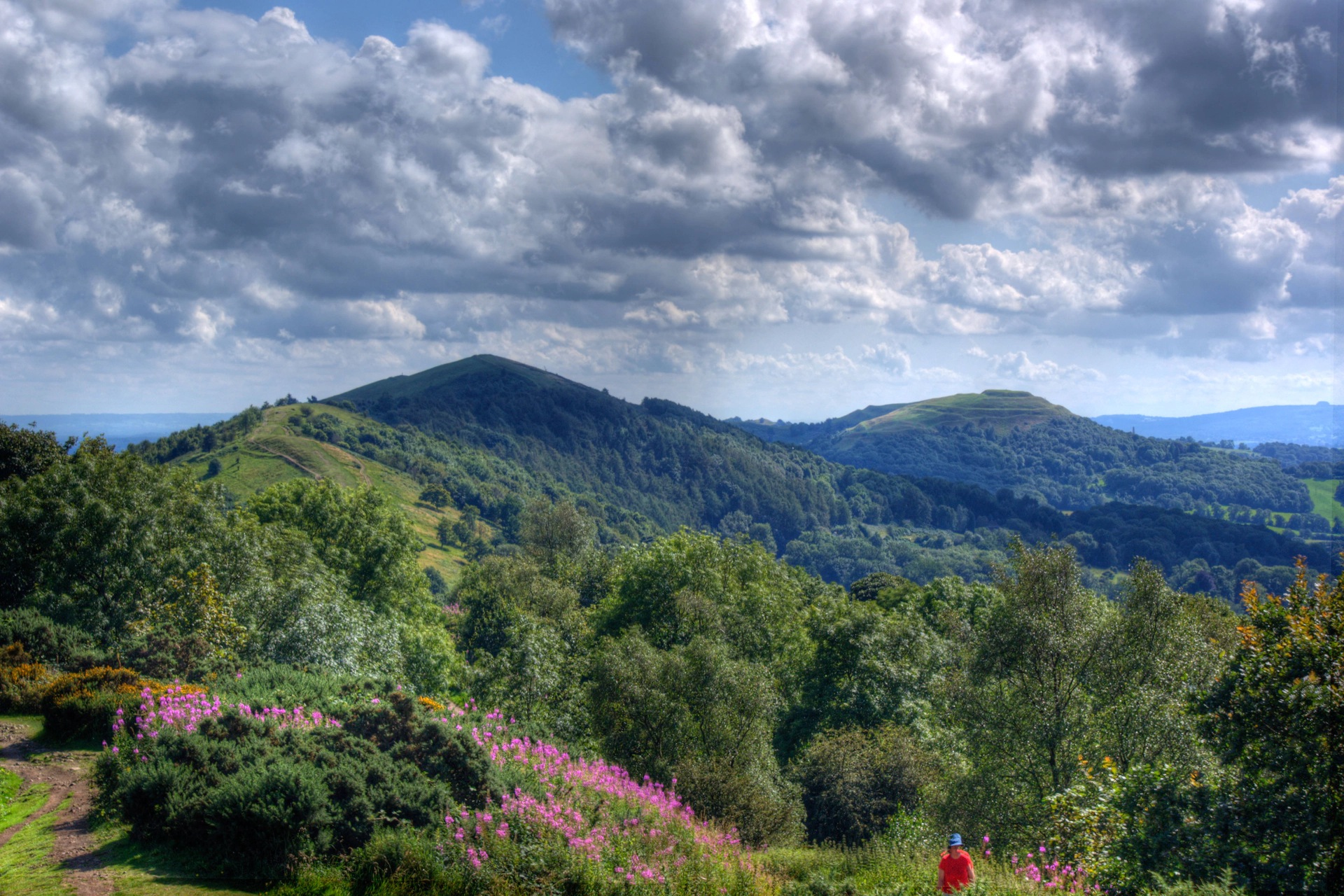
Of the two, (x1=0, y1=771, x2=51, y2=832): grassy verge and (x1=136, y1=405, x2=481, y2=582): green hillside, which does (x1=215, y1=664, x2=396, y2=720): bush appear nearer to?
(x1=0, y1=771, x2=51, y2=832): grassy verge

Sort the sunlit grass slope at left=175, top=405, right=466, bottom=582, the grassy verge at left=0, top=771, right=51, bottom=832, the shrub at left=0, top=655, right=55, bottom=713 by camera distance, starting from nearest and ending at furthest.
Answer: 1. the grassy verge at left=0, top=771, right=51, bottom=832
2. the shrub at left=0, top=655, right=55, bottom=713
3. the sunlit grass slope at left=175, top=405, right=466, bottom=582

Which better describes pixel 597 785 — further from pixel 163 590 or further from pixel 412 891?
pixel 163 590

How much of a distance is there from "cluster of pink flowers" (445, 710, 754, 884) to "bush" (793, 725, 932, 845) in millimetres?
7151

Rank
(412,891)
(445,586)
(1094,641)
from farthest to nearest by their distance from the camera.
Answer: (445,586) < (1094,641) < (412,891)

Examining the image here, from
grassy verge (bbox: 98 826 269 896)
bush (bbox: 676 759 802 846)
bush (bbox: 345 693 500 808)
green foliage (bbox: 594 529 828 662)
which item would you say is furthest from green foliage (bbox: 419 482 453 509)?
grassy verge (bbox: 98 826 269 896)

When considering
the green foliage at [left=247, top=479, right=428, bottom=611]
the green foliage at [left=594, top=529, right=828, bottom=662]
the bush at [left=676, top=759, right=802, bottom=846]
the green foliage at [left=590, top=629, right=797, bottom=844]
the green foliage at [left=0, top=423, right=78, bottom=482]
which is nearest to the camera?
the bush at [left=676, top=759, right=802, bottom=846]

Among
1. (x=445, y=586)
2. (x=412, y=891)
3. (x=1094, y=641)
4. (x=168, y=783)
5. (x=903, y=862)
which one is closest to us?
(x=412, y=891)

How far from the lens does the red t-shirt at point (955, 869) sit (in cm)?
1113

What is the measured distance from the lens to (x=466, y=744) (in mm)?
13820

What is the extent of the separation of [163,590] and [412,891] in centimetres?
2576

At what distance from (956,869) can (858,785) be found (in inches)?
469

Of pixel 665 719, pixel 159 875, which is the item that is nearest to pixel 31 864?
pixel 159 875

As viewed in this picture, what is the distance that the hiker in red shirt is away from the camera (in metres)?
11.1

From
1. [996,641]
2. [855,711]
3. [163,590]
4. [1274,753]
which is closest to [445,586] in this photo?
[163,590]
